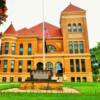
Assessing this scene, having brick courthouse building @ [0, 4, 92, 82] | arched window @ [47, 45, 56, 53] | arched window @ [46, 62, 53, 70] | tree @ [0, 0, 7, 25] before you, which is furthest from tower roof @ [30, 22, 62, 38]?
tree @ [0, 0, 7, 25]

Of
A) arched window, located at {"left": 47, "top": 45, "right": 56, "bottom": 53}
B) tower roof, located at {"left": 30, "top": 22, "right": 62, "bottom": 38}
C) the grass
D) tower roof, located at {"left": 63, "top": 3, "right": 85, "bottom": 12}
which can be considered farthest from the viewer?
tower roof, located at {"left": 30, "top": 22, "right": 62, "bottom": 38}

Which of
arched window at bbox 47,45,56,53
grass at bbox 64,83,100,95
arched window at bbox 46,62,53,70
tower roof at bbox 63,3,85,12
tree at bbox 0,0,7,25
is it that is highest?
tower roof at bbox 63,3,85,12

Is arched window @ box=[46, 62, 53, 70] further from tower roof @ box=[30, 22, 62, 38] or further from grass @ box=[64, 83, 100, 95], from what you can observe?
grass @ box=[64, 83, 100, 95]

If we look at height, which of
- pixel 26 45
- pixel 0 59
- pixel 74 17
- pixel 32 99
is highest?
pixel 74 17

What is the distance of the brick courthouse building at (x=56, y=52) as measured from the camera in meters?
50.0

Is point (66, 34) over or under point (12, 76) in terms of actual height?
over

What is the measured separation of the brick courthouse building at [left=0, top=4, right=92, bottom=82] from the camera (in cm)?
5003

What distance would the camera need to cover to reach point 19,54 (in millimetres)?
53188

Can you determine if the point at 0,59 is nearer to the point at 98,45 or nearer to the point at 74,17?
the point at 74,17

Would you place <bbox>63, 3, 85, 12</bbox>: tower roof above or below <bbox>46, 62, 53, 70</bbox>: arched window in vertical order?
above

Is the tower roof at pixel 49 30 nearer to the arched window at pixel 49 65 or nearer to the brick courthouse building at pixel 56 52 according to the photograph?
the brick courthouse building at pixel 56 52

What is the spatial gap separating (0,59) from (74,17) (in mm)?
19824

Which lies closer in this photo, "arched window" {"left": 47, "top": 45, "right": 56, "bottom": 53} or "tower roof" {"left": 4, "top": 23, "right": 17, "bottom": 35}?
"tower roof" {"left": 4, "top": 23, "right": 17, "bottom": 35}

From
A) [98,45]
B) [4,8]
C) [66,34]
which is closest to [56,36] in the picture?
[66,34]
